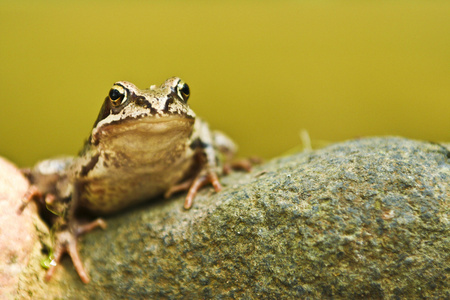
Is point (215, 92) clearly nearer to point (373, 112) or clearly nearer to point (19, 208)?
point (373, 112)

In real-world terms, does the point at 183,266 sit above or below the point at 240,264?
below

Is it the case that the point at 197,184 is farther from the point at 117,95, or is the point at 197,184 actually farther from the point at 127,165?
the point at 117,95

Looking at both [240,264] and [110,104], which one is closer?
[240,264]

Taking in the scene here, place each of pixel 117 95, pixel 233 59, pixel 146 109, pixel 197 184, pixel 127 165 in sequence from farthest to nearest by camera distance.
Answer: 1. pixel 233 59
2. pixel 197 184
3. pixel 127 165
4. pixel 117 95
5. pixel 146 109

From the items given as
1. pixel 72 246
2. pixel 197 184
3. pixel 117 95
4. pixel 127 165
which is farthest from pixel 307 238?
pixel 72 246

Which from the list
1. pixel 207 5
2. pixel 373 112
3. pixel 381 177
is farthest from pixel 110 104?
pixel 373 112

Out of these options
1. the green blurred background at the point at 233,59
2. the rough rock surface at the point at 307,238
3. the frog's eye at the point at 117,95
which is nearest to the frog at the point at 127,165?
the frog's eye at the point at 117,95

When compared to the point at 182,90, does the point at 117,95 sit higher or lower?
lower
